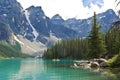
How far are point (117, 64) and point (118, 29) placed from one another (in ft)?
148

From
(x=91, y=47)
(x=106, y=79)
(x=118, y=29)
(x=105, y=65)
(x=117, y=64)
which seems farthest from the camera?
(x=91, y=47)

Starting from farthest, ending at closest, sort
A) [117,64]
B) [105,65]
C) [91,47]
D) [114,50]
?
[114,50], [91,47], [105,65], [117,64]

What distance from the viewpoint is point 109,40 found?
527ft

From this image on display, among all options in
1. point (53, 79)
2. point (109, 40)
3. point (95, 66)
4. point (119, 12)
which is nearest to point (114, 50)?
point (109, 40)

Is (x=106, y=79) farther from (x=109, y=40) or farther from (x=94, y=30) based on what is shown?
(x=109, y=40)

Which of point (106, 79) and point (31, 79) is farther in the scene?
point (31, 79)

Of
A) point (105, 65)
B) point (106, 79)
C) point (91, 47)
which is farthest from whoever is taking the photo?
point (91, 47)

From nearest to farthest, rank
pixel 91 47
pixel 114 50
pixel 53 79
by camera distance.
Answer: pixel 53 79, pixel 91 47, pixel 114 50

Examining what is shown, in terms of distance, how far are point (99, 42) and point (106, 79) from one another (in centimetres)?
5283

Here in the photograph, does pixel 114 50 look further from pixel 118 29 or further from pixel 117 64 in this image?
pixel 118 29

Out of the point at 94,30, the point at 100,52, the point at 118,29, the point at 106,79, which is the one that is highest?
the point at 94,30

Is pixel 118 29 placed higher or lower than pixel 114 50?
lower

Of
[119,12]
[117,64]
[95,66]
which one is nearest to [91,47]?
[95,66]

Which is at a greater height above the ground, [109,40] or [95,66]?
[109,40]
